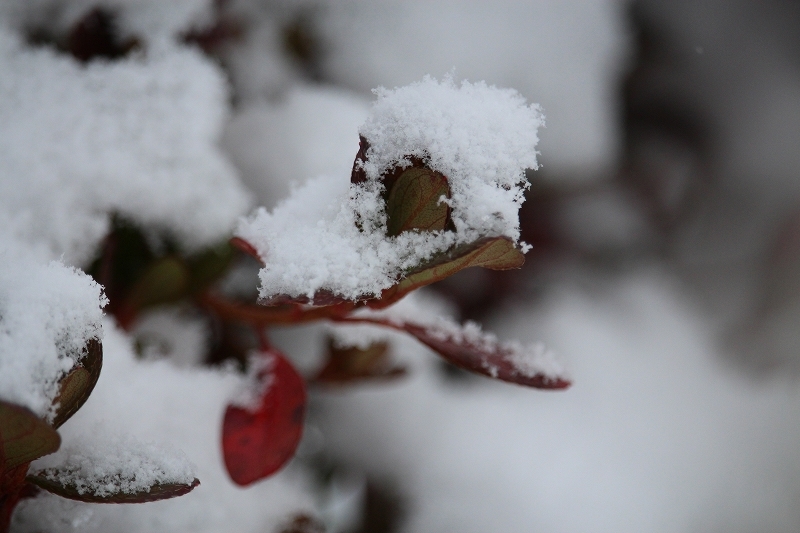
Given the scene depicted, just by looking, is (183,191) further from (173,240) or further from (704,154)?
(704,154)

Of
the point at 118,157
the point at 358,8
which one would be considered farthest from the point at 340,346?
the point at 358,8

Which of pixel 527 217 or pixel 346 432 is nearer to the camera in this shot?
pixel 346 432

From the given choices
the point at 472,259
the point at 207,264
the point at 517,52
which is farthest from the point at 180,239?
the point at 517,52

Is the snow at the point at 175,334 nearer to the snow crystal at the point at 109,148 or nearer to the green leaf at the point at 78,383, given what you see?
the snow crystal at the point at 109,148

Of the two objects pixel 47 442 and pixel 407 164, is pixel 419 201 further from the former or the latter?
pixel 47 442

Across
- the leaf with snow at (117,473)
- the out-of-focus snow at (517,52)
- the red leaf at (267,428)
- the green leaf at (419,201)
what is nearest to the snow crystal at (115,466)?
the leaf with snow at (117,473)

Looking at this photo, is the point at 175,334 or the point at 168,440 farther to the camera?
the point at 175,334
